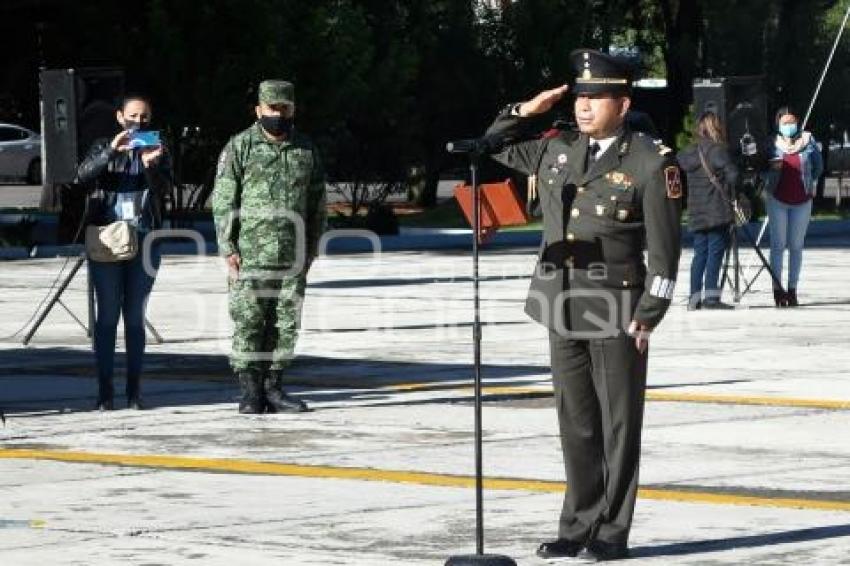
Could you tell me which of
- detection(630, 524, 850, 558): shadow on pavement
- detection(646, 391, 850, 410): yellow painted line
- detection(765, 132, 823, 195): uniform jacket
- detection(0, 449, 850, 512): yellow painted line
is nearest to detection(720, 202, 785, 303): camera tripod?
detection(765, 132, 823, 195): uniform jacket

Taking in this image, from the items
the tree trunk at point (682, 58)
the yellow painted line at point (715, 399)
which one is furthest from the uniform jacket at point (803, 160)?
the tree trunk at point (682, 58)

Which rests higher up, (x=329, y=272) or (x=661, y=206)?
(x=661, y=206)

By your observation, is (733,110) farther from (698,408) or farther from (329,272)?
(698,408)

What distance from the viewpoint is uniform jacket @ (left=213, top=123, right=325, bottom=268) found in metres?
14.4

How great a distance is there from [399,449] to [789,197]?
11361mm

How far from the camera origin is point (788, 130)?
23734mm

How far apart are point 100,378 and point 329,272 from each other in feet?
46.3

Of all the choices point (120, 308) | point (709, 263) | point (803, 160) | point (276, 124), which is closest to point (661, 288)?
point (276, 124)

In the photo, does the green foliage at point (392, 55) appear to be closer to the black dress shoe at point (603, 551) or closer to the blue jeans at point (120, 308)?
the blue jeans at point (120, 308)

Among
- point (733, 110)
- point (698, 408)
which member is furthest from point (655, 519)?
point (733, 110)

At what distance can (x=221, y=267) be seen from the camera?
99.2 feet

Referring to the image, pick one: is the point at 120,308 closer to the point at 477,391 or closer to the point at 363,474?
the point at 363,474

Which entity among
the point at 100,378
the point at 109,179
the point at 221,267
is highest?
the point at 109,179

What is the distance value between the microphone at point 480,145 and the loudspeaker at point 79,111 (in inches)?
470
